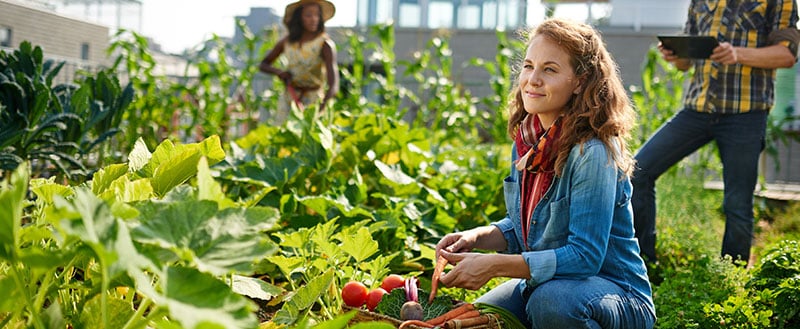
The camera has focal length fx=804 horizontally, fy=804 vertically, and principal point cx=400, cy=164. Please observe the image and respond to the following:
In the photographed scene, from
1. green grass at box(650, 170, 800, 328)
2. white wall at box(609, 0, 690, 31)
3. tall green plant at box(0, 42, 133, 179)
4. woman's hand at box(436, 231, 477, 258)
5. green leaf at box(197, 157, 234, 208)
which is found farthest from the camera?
white wall at box(609, 0, 690, 31)

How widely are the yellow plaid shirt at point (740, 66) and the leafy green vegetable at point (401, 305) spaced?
1.86 m

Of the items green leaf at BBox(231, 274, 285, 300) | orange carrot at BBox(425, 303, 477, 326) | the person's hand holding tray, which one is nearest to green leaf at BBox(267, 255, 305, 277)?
green leaf at BBox(231, 274, 285, 300)

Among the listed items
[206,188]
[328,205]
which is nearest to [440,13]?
[328,205]

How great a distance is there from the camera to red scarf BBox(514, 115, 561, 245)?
2.03 m

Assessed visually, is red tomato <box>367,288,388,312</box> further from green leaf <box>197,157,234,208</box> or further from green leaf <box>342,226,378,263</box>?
green leaf <box>197,157,234,208</box>

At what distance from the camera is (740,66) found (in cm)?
341

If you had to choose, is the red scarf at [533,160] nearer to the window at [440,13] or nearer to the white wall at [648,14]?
the window at [440,13]

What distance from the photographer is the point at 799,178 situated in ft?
33.6

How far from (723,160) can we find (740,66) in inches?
16.0

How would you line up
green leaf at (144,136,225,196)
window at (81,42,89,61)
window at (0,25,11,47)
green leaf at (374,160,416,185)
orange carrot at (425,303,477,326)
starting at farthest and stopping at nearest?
1. window at (81,42,89,61)
2. window at (0,25,11,47)
3. green leaf at (374,160,416,185)
4. orange carrot at (425,303,477,326)
5. green leaf at (144,136,225,196)

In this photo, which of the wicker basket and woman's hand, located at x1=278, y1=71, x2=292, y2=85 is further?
woman's hand, located at x1=278, y1=71, x2=292, y2=85

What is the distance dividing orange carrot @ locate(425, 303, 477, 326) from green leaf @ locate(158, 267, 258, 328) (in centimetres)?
89

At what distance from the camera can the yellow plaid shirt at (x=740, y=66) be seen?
11.0ft

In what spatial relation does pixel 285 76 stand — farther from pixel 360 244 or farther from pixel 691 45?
pixel 360 244
